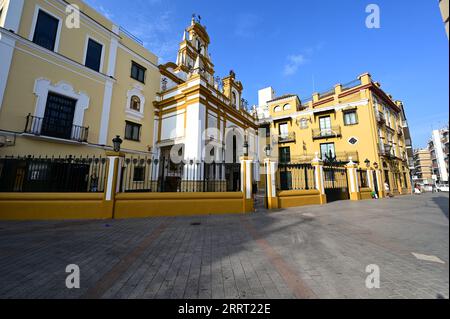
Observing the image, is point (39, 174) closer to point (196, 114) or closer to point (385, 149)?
point (196, 114)

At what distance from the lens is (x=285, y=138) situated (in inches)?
915

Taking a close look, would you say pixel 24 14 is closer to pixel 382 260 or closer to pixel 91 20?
pixel 91 20

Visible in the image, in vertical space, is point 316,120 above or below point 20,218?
above

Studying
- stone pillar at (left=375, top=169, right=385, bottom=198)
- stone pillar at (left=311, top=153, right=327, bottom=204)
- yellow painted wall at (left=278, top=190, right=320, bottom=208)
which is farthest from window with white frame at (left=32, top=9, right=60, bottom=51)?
stone pillar at (left=375, top=169, right=385, bottom=198)

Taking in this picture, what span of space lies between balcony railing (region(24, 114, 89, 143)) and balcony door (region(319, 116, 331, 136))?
2211 centimetres

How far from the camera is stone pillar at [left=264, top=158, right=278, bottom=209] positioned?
8680 millimetres

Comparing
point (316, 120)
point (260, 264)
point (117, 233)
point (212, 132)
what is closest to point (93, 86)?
point (212, 132)

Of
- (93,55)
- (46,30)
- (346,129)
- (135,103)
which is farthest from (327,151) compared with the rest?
(46,30)

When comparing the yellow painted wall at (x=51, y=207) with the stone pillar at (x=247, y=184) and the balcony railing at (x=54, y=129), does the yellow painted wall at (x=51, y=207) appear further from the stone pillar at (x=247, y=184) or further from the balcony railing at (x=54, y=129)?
the stone pillar at (x=247, y=184)

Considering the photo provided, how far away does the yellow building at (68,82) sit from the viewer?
30.3 feet

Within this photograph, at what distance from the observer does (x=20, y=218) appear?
6.53 m

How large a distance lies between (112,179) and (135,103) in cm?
966
